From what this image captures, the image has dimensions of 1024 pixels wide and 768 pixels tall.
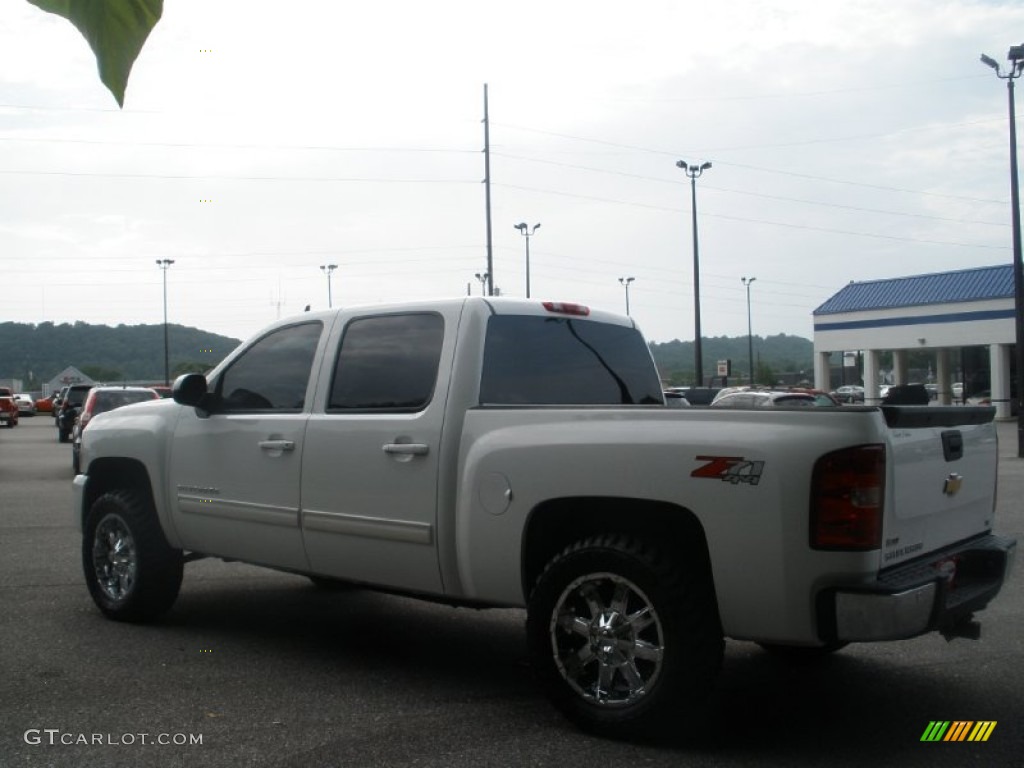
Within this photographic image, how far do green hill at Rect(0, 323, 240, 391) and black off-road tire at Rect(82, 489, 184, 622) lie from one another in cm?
4163

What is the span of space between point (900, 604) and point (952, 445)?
1106 mm

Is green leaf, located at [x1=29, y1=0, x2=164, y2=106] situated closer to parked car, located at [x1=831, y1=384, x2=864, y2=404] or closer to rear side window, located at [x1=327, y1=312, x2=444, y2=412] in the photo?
rear side window, located at [x1=327, y1=312, x2=444, y2=412]

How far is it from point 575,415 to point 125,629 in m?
3.61

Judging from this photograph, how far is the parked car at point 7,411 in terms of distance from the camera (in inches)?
1834

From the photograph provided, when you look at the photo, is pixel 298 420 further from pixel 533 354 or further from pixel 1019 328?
pixel 1019 328

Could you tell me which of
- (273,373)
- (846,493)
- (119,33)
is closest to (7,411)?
(273,373)

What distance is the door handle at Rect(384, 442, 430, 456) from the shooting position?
17.6 ft

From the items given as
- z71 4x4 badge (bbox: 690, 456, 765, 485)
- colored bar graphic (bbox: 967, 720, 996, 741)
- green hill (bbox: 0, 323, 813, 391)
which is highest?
green hill (bbox: 0, 323, 813, 391)

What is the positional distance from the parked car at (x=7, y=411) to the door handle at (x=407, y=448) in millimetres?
45982

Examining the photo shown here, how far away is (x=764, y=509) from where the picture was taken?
165 inches

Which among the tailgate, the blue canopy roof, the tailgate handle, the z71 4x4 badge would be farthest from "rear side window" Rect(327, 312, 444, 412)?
the blue canopy roof

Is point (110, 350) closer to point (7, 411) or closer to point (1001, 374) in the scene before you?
point (7, 411)

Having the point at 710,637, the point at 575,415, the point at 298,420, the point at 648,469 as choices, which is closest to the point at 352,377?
the point at 298,420

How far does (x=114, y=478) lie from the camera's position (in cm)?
738
